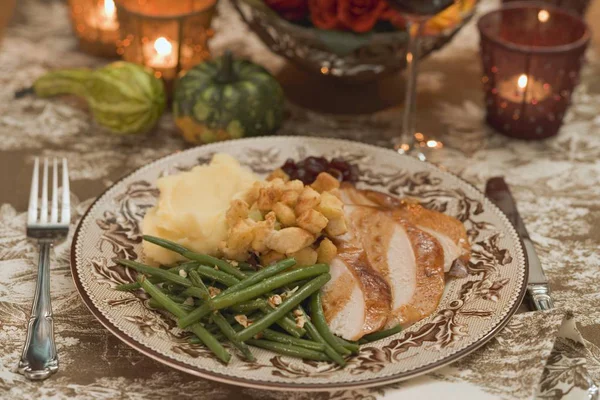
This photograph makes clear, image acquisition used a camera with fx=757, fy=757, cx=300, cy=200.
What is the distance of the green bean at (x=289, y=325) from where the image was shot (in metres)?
1.51

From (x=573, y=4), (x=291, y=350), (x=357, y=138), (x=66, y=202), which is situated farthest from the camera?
(x=573, y=4)

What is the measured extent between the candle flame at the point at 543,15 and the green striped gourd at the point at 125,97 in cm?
129

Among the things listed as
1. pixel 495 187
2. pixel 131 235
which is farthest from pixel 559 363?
pixel 131 235

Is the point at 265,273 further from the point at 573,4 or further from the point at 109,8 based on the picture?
the point at 573,4

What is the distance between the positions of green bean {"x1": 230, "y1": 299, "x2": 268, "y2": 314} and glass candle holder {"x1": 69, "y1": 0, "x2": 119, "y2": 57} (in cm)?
162

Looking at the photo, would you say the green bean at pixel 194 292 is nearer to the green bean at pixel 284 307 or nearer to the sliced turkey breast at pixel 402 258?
the green bean at pixel 284 307

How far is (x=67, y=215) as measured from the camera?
78.6 inches

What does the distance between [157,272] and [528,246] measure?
3.00ft

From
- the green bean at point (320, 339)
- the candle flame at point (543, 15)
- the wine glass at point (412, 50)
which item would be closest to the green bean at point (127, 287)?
the green bean at point (320, 339)

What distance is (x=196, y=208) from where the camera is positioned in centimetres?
179

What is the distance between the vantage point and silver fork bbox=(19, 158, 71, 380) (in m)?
1.54

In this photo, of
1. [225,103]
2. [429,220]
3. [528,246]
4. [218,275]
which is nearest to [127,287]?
[218,275]

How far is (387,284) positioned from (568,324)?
388 mm

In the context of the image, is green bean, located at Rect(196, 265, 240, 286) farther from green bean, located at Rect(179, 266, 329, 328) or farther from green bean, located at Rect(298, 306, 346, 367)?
green bean, located at Rect(298, 306, 346, 367)
